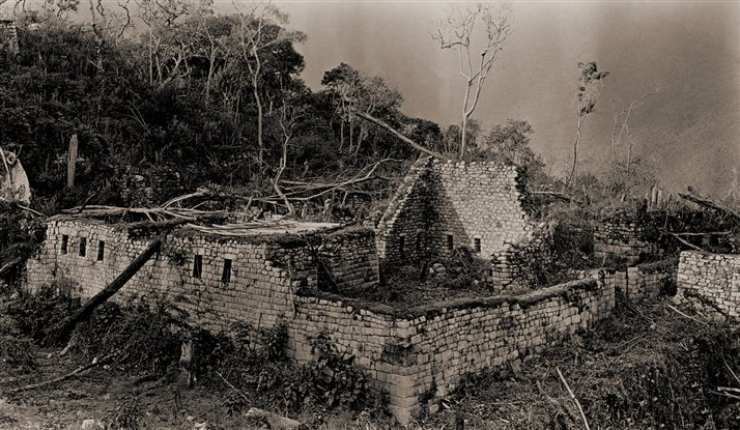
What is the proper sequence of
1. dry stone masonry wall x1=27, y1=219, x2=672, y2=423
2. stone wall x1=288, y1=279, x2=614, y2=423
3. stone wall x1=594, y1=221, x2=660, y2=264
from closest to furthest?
stone wall x1=288, y1=279, x2=614, y2=423 → dry stone masonry wall x1=27, y1=219, x2=672, y2=423 → stone wall x1=594, y1=221, x2=660, y2=264

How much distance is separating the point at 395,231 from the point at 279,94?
1060 inches

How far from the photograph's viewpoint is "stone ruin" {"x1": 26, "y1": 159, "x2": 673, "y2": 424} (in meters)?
8.94

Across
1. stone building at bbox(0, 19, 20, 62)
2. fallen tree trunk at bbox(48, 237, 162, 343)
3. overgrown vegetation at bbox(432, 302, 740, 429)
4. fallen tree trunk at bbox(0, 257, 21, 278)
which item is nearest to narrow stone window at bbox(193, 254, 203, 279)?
fallen tree trunk at bbox(48, 237, 162, 343)

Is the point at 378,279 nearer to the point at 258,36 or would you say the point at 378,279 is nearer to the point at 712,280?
the point at 712,280

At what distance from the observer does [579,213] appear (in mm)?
17984

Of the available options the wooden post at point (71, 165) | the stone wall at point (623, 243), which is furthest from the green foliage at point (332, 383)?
the wooden post at point (71, 165)

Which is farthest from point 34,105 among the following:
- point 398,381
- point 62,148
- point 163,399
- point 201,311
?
point 398,381

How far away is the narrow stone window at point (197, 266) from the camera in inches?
454

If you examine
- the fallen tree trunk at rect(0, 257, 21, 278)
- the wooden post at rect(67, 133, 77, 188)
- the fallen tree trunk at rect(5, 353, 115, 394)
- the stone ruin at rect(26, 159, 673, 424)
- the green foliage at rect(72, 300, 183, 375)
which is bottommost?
the fallen tree trunk at rect(5, 353, 115, 394)

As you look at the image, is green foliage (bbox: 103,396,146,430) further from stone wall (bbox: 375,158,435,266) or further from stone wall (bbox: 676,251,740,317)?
stone wall (bbox: 676,251,740,317)

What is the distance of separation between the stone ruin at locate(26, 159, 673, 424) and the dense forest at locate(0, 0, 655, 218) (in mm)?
1522

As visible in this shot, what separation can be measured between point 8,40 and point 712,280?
28.6m

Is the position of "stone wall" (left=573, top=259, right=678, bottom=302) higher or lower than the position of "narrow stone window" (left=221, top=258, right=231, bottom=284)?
higher

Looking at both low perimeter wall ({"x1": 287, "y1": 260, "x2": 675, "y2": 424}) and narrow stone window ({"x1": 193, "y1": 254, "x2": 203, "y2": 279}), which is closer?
low perimeter wall ({"x1": 287, "y1": 260, "x2": 675, "y2": 424})
